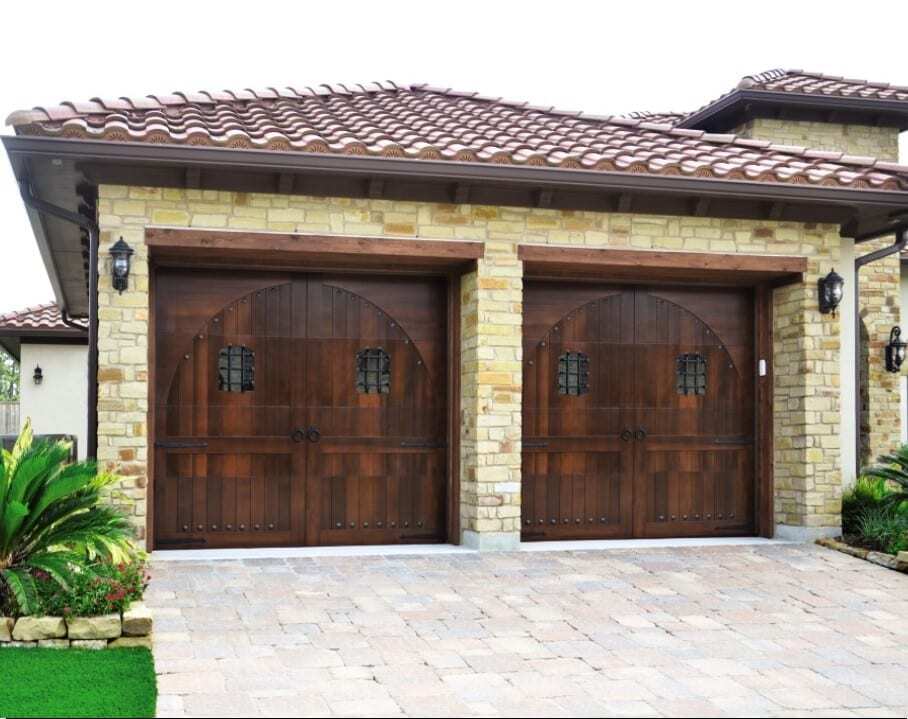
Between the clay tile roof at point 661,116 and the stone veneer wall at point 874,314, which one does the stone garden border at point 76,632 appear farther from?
the clay tile roof at point 661,116

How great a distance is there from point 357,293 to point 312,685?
5.24 metres

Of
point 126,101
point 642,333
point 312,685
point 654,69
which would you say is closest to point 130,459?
point 126,101

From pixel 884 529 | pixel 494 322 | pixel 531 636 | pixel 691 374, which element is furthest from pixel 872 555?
pixel 531 636

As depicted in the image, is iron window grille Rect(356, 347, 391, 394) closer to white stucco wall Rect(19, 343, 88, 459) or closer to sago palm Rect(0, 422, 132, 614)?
sago palm Rect(0, 422, 132, 614)

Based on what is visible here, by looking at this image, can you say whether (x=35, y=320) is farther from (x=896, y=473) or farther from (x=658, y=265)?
(x=896, y=473)

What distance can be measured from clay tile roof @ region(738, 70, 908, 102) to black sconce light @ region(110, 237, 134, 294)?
9.20 metres

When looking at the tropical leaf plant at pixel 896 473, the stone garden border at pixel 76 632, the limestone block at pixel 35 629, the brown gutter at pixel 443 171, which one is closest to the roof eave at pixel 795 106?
the brown gutter at pixel 443 171

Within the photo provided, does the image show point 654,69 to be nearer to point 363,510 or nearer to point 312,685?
point 363,510

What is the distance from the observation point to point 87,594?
21.3ft

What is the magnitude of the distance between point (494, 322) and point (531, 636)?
12.6 feet

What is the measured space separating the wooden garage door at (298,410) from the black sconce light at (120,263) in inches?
30.9

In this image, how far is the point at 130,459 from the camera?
9.00m

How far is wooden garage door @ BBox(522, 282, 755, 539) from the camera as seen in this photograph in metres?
10.5

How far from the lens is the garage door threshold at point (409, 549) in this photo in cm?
934
